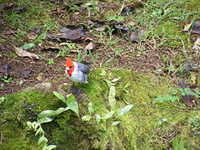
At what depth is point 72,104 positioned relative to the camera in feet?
11.1

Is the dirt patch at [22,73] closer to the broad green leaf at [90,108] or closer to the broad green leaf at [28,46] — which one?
the broad green leaf at [28,46]

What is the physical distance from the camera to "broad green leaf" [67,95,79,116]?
11.0 feet

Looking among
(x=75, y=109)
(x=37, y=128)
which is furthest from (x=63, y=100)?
(x=37, y=128)

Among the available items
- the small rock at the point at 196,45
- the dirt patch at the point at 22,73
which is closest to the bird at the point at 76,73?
the dirt patch at the point at 22,73

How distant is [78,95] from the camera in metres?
3.60

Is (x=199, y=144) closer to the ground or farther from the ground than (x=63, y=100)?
closer to the ground

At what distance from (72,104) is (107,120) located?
36 cm

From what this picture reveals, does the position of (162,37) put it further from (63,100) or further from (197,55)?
(63,100)

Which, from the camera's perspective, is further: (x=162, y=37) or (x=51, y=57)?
(x=162, y=37)

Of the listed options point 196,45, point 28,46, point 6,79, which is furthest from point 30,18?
point 196,45

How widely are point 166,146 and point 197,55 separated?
1746 millimetres

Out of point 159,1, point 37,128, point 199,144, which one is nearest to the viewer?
point 37,128

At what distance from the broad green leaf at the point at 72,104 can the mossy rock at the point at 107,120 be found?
63mm

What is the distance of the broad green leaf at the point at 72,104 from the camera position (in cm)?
335
